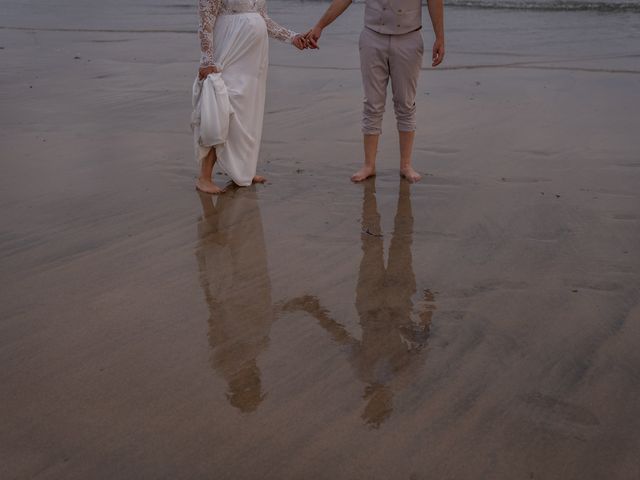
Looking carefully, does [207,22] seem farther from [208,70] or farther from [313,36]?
[313,36]

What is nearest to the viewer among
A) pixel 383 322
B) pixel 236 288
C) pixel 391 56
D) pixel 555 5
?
pixel 383 322

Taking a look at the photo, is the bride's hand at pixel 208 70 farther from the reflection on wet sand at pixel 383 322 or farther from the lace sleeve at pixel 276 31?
the reflection on wet sand at pixel 383 322

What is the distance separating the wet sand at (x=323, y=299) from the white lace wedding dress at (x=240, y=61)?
0.27m

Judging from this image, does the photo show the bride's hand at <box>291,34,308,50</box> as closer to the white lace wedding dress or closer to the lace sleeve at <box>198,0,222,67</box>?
the white lace wedding dress

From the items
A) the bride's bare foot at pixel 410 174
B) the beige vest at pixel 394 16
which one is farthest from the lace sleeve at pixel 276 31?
the bride's bare foot at pixel 410 174

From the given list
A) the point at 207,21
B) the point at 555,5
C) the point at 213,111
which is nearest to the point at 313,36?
the point at 207,21

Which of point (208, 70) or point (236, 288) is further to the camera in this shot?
point (208, 70)

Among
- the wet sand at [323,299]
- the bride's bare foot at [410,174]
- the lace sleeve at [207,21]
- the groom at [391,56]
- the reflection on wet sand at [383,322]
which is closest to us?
the wet sand at [323,299]

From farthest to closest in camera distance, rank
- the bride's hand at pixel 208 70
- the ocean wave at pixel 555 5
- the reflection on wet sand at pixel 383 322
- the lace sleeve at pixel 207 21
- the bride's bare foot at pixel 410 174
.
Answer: the ocean wave at pixel 555 5 < the bride's bare foot at pixel 410 174 < the bride's hand at pixel 208 70 < the lace sleeve at pixel 207 21 < the reflection on wet sand at pixel 383 322

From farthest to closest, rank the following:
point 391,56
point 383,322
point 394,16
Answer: point 391,56
point 394,16
point 383,322

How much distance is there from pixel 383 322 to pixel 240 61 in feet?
8.04

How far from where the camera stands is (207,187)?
5129 millimetres

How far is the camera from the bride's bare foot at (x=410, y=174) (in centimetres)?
529

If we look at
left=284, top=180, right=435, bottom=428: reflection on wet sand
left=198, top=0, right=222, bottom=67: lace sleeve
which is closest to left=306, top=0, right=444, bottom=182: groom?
left=198, top=0, right=222, bottom=67: lace sleeve
